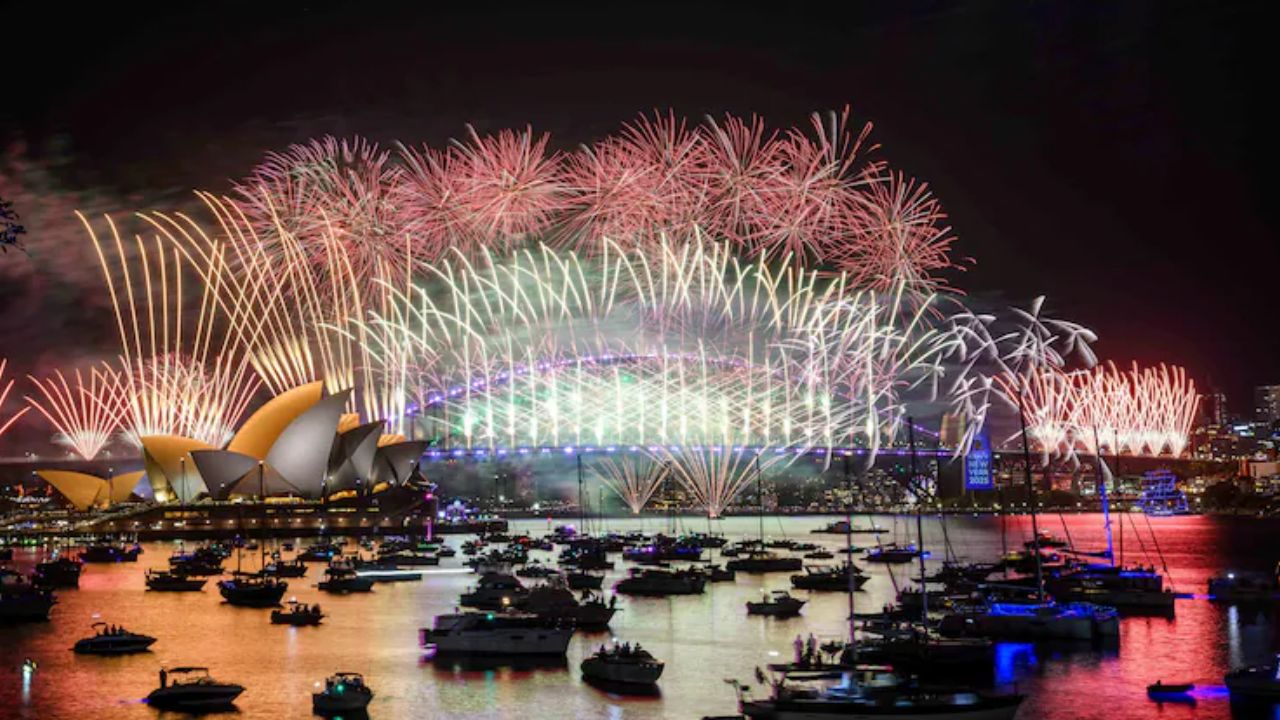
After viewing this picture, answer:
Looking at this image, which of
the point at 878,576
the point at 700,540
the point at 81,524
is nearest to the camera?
the point at 878,576

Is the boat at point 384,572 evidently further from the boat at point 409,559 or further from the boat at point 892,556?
the boat at point 892,556

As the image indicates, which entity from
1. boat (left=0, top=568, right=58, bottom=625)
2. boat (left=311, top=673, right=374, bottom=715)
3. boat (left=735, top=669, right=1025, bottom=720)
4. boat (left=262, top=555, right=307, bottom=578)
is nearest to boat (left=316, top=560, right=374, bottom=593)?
boat (left=262, top=555, right=307, bottom=578)

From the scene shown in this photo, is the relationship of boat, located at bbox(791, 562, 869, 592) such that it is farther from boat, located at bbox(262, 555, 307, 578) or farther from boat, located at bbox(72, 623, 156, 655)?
boat, located at bbox(72, 623, 156, 655)

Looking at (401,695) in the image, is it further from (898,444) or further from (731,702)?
(898,444)

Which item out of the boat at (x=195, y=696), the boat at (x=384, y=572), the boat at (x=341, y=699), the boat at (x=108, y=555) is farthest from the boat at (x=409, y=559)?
the boat at (x=341, y=699)

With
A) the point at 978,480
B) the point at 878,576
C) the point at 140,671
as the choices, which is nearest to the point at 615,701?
the point at 140,671

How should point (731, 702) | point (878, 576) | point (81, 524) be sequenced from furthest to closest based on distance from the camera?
point (81, 524) < point (878, 576) < point (731, 702)

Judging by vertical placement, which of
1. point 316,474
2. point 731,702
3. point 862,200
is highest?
point 862,200
